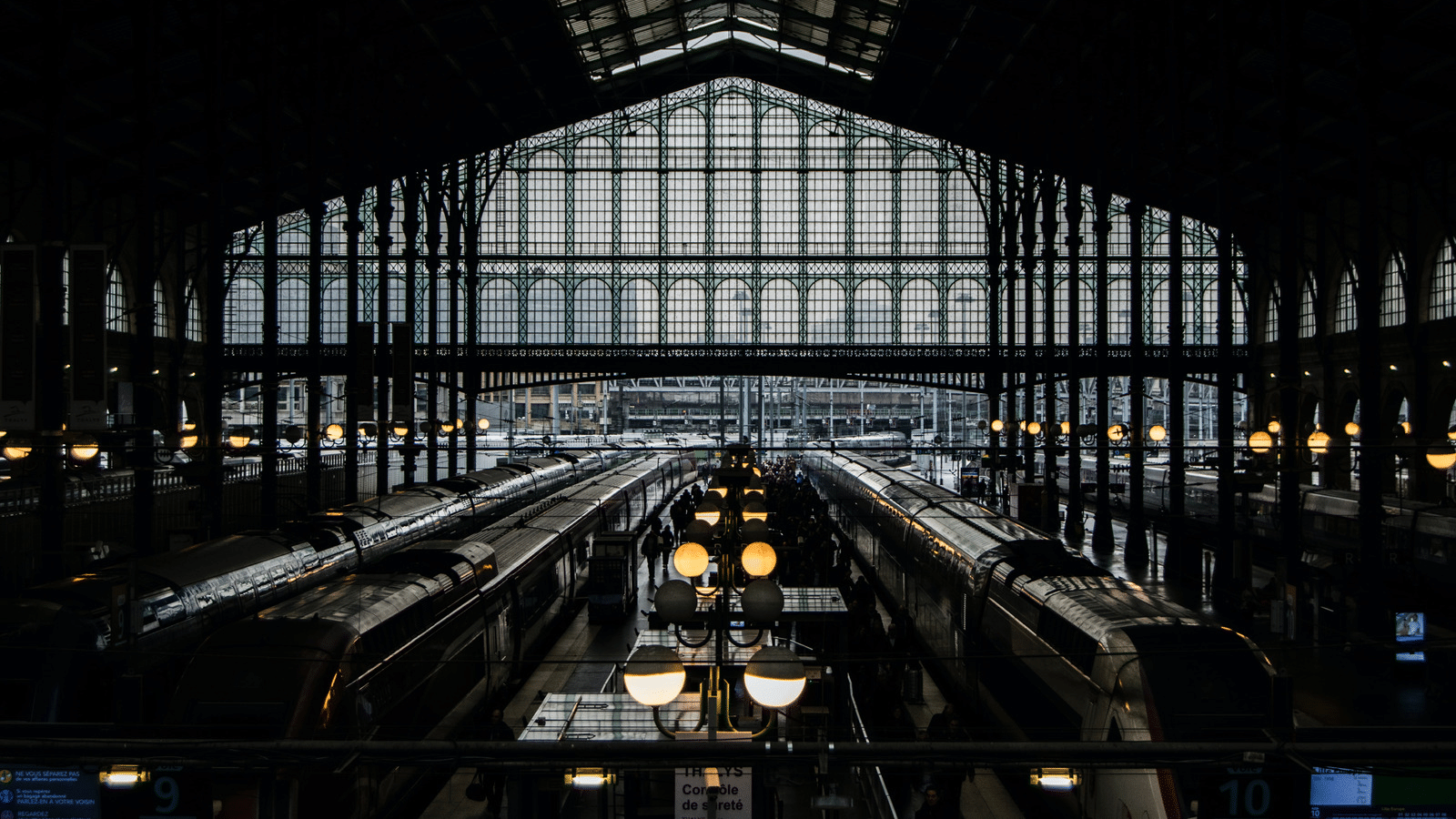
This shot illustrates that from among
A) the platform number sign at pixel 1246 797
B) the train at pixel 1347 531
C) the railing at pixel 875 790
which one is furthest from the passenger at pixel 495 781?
the train at pixel 1347 531

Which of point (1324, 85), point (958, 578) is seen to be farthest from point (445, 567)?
point (1324, 85)

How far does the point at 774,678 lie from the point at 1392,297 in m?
39.1

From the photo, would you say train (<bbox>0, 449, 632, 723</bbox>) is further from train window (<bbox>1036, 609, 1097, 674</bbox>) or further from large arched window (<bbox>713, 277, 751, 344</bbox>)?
large arched window (<bbox>713, 277, 751, 344</bbox>)

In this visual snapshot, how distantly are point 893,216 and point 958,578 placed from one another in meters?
32.6

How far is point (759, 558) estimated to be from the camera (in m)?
9.62

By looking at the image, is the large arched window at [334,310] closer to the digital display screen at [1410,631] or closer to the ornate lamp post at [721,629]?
the ornate lamp post at [721,629]

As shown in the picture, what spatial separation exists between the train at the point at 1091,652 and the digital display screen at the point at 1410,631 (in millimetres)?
6022

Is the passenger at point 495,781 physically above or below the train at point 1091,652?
below

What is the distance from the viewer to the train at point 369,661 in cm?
855

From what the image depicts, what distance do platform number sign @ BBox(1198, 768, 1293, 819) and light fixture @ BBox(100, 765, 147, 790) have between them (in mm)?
7955

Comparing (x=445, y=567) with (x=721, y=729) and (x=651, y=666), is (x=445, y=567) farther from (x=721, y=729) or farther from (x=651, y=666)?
(x=651, y=666)

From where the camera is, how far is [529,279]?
44.8 meters

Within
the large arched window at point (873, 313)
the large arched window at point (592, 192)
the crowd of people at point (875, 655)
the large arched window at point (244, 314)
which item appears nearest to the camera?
the crowd of people at point (875, 655)

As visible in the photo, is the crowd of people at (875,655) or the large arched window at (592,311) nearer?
the crowd of people at (875,655)
